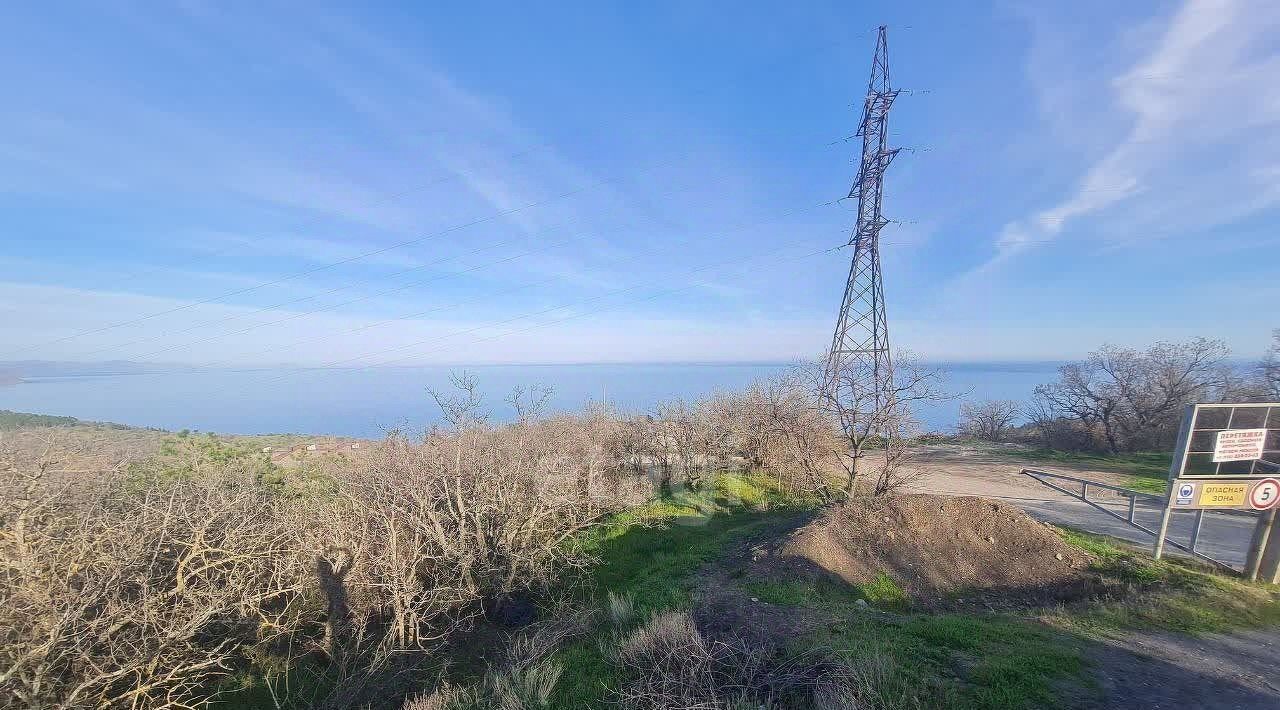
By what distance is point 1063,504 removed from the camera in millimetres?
12039

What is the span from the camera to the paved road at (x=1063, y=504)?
9281 millimetres

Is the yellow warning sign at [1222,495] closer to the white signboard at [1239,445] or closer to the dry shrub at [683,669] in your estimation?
the white signboard at [1239,445]

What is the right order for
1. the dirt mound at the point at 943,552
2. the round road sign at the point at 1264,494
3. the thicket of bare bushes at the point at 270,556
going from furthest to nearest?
the dirt mound at the point at 943,552
the round road sign at the point at 1264,494
the thicket of bare bushes at the point at 270,556

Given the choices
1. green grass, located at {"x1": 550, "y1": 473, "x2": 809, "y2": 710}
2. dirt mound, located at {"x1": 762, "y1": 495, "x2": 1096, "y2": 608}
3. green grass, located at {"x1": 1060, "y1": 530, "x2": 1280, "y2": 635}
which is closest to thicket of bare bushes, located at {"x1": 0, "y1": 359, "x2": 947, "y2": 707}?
green grass, located at {"x1": 550, "y1": 473, "x2": 809, "y2": 710}

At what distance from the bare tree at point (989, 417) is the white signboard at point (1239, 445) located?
766 inches

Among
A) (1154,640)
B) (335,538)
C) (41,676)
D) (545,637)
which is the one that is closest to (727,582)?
(545,637)

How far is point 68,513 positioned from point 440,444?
5156 mm

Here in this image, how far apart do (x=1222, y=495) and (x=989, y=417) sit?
2120 centimetres

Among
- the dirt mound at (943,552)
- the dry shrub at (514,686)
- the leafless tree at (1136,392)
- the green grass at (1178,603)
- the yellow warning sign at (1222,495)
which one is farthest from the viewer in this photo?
the leafless tree at (1136,392)

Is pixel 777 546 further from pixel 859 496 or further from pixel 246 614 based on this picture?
pixel 246 614

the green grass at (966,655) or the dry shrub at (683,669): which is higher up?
the green grass at (966,655)

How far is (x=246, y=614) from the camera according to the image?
6.42m

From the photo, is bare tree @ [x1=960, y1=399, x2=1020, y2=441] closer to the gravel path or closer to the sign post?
the gravel path

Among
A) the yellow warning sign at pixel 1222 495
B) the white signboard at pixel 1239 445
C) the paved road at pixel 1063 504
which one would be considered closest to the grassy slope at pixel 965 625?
the yellow warning sign at pixel 1222 495
